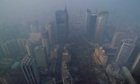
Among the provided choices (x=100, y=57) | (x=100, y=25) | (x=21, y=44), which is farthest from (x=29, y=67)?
(x=100, y=25)

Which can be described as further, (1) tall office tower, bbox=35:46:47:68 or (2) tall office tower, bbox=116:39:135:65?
(2) tall office tower, bbox=116:39:135:65

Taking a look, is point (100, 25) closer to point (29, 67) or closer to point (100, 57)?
point (100, 57)

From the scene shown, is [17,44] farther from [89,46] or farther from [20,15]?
[20,15]

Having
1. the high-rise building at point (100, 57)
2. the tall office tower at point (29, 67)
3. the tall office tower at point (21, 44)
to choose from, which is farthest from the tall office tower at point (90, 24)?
the tall office tower at point (29, 67)

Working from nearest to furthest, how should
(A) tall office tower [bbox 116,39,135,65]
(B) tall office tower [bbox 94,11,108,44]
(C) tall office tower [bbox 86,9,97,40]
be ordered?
(A) tall office tower [bbox 116,39,135,65] → (B) tall office tower [bbox 94,11,108,44] → (C) tall office tower [bbox 86,9,97,40]

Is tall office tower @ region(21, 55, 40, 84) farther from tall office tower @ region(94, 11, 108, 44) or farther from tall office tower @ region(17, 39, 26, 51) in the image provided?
tall office tower @ region(94, 11, 108, 44)

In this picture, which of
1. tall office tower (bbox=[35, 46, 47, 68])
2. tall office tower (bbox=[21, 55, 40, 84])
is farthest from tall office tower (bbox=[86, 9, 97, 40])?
tall office tower (bbox=[21, 55, 40, 84])
